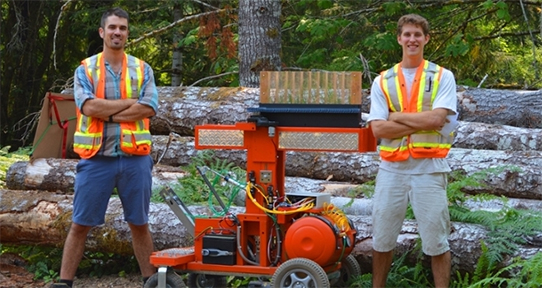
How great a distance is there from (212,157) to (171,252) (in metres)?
3.19

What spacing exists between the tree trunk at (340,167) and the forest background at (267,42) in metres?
1.77

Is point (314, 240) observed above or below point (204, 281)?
above

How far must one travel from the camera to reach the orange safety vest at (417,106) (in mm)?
5797

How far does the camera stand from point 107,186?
6430 millimetres

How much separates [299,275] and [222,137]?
51.0 inches

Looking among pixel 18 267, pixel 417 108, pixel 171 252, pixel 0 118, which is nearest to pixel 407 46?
pixel 417 108

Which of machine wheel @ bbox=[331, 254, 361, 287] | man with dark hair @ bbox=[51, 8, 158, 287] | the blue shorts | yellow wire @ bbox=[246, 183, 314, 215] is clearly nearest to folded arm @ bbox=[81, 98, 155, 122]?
man with dark hair @ bbox=[51, 8, 158, 287]

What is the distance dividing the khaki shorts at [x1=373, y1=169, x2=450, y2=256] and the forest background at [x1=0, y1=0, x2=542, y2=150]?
5151mm

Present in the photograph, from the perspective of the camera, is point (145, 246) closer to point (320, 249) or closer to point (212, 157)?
point (320, 249)

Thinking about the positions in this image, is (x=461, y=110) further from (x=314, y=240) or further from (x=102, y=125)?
(x=102, y=125)

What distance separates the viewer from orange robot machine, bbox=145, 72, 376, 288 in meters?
5.93

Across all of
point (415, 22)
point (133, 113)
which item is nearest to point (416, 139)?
point (415, 22)

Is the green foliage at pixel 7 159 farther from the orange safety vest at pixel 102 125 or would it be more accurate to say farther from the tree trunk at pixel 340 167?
the orange safety vest at pixel 102 125

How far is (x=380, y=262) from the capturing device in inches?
239
